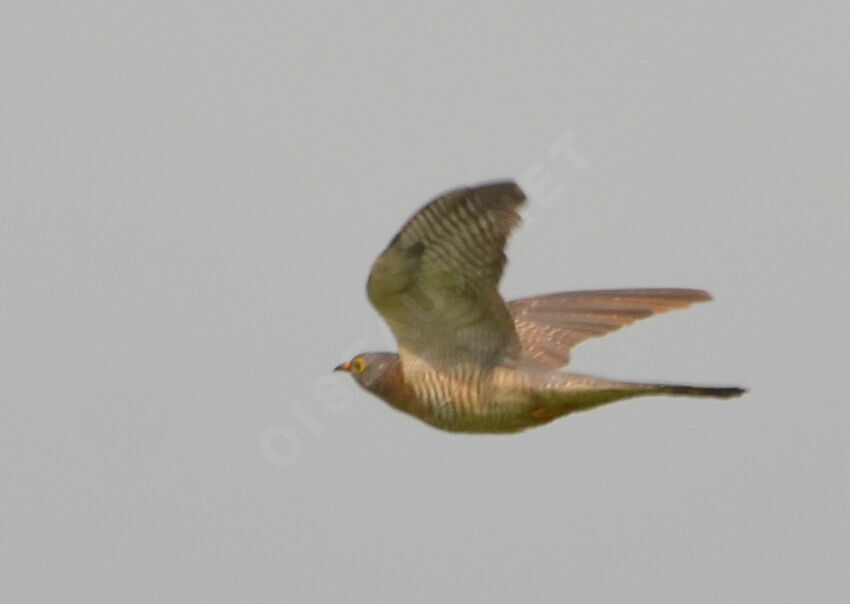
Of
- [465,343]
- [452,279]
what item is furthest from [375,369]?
[452,279]

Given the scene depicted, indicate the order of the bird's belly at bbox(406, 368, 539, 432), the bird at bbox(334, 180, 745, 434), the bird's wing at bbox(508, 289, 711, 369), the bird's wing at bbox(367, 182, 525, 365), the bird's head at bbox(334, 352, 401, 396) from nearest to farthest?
the bird's wing at bbox(367, 182, 525, 365)
the bird at bbox(334, 180, 745, 434)
the bird's belly at bbox(406, 368, 539, 432)
the bird's head at bbox(334, 352, 401, 396)
the bird's wing at bbox(508, 289, 711, 369)

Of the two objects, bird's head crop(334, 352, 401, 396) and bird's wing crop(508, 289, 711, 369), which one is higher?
bird's wing crop(508, 289, 711, 369)

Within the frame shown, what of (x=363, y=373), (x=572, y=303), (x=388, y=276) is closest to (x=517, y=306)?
(x=572, y=303)

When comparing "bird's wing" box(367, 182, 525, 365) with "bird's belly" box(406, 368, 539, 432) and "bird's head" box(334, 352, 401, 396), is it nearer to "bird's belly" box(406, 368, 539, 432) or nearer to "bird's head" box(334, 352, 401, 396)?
"bird's belly" box(406, 368, 539, 432)

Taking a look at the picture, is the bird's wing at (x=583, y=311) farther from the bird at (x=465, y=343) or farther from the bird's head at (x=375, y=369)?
the bird's head at (x=375, y=369)

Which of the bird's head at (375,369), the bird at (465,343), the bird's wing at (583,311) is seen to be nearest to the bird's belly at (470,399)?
the bird at (465,343)

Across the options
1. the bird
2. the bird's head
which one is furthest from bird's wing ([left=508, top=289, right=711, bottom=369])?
the bird's head

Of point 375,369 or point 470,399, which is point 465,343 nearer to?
point 470,399
